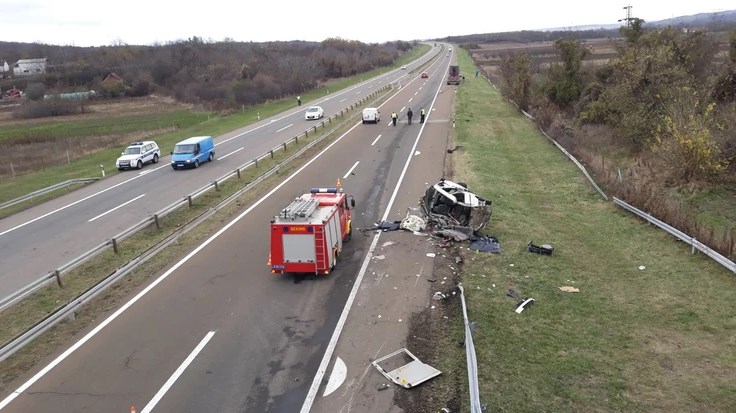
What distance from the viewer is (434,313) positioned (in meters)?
13.0

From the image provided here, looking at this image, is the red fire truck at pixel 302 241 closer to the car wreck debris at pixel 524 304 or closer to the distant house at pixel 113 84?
the car wreck debris at pixel 524 304

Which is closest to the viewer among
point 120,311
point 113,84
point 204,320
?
point 204,320

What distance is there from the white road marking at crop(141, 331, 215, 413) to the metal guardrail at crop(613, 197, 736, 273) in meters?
13.7

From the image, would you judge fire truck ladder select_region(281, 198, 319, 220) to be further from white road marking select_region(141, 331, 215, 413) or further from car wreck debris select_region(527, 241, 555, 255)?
car wreck debris select_region(527, 241, 555, 255)

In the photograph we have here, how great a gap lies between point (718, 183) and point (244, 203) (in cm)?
2077

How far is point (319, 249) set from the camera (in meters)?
14.7

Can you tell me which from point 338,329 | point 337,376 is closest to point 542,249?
point 338,329

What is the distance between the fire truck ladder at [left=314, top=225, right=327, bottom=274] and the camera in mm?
14498

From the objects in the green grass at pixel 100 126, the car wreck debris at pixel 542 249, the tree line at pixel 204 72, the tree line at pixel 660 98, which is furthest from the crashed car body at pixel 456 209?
the tree line at pixel 204 72

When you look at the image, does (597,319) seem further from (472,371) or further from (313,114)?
(313,114)

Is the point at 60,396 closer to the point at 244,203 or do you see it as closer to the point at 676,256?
the point at 244,203

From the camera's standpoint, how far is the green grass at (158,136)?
1263 inches

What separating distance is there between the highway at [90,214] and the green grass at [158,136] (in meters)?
2.69

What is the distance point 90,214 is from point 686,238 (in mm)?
23739
